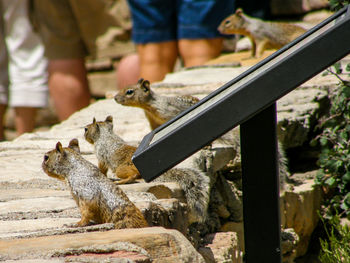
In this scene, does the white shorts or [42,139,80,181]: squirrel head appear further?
the white shorts

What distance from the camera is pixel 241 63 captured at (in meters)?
6.53

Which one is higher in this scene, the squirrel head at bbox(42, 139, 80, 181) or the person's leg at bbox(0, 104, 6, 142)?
the squirrel head at bbox(42, 139, 80, 181)

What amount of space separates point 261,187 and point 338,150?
2.36 metres

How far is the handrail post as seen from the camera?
A: 6.93 ft

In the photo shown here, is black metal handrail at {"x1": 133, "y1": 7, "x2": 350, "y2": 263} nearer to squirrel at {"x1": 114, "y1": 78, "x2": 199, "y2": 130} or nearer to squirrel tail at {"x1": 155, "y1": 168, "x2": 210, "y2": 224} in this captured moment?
squirrel tail at {"x1": 155, "y1": 168, "x2": 210, "y2": 224}

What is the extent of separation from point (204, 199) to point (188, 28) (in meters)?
3.32

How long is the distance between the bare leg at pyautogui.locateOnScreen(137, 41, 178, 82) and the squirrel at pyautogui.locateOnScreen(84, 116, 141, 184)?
2901 mm

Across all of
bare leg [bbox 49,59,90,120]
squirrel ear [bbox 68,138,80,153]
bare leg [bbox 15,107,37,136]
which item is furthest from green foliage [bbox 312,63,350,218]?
bare leg [bbox 15,107,37,136]

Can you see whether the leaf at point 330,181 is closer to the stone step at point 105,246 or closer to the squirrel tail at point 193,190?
the squirrel tail at point 193,190

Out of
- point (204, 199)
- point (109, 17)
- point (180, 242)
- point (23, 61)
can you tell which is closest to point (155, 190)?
point (204, 199)

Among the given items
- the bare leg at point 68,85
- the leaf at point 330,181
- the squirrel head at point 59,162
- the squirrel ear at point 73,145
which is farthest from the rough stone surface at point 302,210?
the bare leg at point 68,85

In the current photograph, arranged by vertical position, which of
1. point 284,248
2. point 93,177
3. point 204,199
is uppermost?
point 93,177

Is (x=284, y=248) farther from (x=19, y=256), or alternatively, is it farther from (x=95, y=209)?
(x=19, y=256)

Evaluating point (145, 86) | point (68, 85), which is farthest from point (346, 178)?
point (68, 85)
